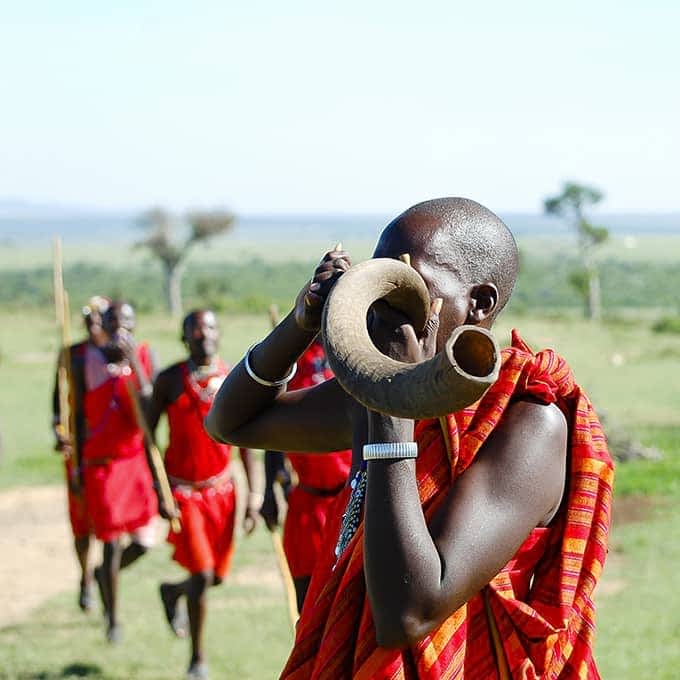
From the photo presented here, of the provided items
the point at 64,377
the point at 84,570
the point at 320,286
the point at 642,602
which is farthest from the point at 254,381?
the point at 64,377

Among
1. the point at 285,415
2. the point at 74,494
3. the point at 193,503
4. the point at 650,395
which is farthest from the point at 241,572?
the point at 650,395

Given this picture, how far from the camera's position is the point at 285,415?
281 centimetres

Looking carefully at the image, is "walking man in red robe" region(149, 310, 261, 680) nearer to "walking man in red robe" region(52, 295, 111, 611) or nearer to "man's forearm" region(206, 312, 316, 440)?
"walking man in red robe" region(52, 295, 111, 611)

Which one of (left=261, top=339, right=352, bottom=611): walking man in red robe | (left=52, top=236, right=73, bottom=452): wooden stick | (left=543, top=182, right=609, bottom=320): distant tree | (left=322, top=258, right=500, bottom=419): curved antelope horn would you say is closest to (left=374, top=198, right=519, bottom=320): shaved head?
(left=322, top=258, right=500, bottom=419): curved antelope horn

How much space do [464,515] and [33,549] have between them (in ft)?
26.5

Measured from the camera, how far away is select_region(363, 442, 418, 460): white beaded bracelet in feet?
6.75

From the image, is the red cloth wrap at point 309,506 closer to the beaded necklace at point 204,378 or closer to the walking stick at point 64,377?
the beaded necklace at point 204,378

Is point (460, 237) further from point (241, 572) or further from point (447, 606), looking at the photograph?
point (241, 572)

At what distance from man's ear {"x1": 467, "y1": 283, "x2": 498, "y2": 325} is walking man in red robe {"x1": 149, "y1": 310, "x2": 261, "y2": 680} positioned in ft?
14.8

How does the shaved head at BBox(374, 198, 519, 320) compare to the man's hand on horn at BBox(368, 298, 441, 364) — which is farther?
the shaved head at BBox(374, 198, 519, 320)

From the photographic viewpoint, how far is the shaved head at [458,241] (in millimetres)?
2270

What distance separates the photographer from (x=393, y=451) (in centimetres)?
206

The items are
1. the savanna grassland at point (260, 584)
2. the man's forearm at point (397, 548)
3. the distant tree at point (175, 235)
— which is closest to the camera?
the man's forearm at point (397, 548)

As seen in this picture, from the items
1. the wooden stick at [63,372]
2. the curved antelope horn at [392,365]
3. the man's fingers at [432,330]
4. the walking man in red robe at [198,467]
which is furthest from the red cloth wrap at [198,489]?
the curved antelope horn at [392,365]
